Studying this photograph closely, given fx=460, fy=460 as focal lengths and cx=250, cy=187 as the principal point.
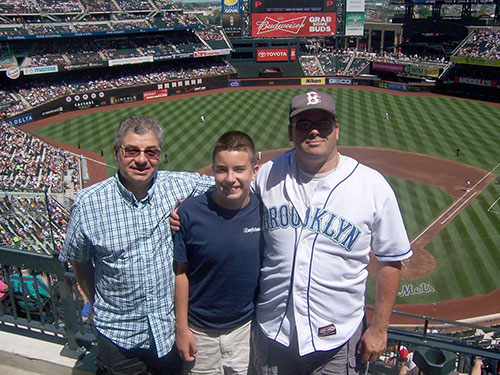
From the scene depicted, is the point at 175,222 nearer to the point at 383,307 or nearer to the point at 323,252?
the point at 323,252

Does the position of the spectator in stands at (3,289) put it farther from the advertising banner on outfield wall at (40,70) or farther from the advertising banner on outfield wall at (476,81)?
the advertising banner on outfield wall at (476,81)

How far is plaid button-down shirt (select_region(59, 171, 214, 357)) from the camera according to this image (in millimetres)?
3303

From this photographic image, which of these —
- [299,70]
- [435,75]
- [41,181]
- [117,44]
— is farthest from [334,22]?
[41,181]

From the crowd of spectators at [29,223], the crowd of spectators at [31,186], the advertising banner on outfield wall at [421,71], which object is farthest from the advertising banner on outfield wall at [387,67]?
the crowd of spectators at [29,223]

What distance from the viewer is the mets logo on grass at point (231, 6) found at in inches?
1954

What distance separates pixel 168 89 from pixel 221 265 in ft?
133

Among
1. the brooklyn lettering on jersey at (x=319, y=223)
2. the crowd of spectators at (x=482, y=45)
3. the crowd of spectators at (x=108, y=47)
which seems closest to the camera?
the brooklyn lettering on jersey at (x=319, y=223)

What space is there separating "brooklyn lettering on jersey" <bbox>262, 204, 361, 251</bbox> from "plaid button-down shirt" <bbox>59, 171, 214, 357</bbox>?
63cm

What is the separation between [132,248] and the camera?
3297 mm

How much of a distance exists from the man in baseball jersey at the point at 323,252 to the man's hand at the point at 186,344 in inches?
21.2

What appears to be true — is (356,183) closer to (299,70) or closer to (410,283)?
(410,283)

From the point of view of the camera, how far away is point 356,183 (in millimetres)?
3199

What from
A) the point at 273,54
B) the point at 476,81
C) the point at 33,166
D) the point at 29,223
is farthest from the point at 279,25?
the point at 29,223

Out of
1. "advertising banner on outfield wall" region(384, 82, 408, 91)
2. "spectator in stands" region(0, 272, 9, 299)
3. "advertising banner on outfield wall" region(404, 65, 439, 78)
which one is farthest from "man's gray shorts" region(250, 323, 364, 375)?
"advertising banner on outfield wall" region(404, 65, 439, 78)
